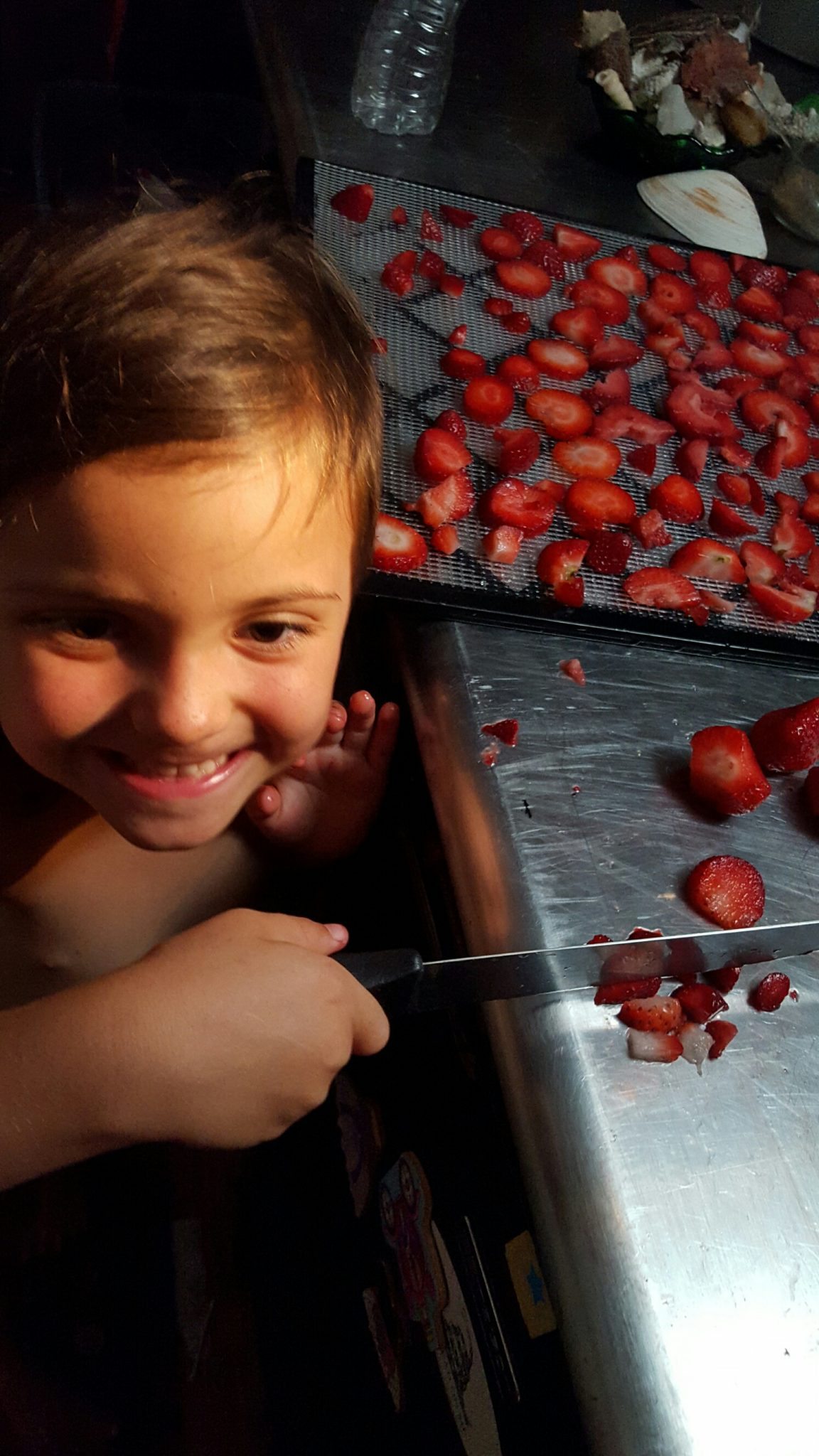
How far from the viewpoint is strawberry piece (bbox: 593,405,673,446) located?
3.49ft

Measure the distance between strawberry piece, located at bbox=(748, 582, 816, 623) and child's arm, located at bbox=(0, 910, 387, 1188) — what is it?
536 millimetres

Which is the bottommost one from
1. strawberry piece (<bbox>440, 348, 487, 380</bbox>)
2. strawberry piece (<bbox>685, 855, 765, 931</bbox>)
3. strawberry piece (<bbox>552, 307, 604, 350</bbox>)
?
strawberry piece (<bbox>685, 855, 765, 931</bbox>)

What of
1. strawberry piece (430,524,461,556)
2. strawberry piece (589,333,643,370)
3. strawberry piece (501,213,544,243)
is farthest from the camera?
strawberry piece (501,213,544,243)

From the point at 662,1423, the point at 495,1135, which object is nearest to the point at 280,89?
the point at 495,1135

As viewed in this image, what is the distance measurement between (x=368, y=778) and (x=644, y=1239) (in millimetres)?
438

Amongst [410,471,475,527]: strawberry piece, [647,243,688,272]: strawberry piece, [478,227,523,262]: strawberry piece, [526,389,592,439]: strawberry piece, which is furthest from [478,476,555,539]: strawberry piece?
[647,243,688,272]: strawberry piece

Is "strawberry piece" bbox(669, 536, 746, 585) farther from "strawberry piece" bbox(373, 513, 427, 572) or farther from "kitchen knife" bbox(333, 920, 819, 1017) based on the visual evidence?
"kitchen knife" bbox(333, 920, 819, 1017)

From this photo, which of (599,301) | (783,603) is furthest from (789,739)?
(599,301)

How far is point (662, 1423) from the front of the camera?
1.77ft

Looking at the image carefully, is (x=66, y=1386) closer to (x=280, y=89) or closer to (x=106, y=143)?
(x=280, y=89)

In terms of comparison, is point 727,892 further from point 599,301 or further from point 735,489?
point 599,301

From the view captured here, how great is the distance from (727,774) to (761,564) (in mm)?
→ 275

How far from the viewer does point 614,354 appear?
114cm

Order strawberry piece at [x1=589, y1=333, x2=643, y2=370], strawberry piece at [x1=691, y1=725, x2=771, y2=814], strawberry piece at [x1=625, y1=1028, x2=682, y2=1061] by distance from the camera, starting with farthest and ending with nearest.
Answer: strawberry piece at [x1=589, y1=333, x2=643, y2=370] < strawberry piece at [x1=691, y1=725, x2=771, y2=814] < strawberry piece at [x1=625, y1=1028, x2=682, y2=1061]
